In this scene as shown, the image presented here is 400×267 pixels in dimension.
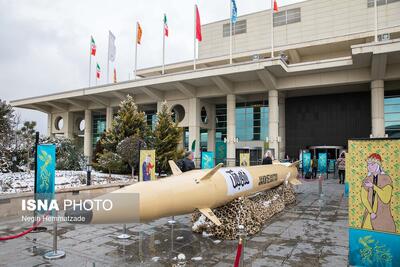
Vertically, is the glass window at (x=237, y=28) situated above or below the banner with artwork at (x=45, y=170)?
→ above

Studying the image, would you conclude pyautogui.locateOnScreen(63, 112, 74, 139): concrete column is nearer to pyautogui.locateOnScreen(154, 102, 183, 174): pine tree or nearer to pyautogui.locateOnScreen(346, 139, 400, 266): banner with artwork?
pyautogui.locateOnScreen(154, 102, 183, 174): pine tree

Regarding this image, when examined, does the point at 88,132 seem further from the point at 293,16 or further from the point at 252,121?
the point at 293,16

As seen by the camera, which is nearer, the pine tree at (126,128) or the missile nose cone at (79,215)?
the missile nose cone at (79,215)

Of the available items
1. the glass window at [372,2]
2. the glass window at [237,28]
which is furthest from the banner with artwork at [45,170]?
the glass window at [372,2]

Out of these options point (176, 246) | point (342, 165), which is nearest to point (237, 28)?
point (342, 165)

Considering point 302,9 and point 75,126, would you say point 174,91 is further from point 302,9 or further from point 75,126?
point 75,126

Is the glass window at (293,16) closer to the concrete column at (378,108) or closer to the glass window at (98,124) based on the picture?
the concrete column at (378,108)

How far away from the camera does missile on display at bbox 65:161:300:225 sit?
4.39 meters

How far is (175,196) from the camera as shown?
5.14 metres

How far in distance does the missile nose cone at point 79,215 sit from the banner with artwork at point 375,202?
13.7 feet

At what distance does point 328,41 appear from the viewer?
28.7 meters

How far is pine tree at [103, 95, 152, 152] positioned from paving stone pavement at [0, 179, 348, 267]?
12.5 metres

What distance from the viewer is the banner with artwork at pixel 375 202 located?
14.1 feet

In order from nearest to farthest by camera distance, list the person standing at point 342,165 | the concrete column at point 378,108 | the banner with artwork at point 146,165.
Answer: the banner with artwork at point 146,165 → the person standing at point 342,165 → the concrete column at point 378,108
